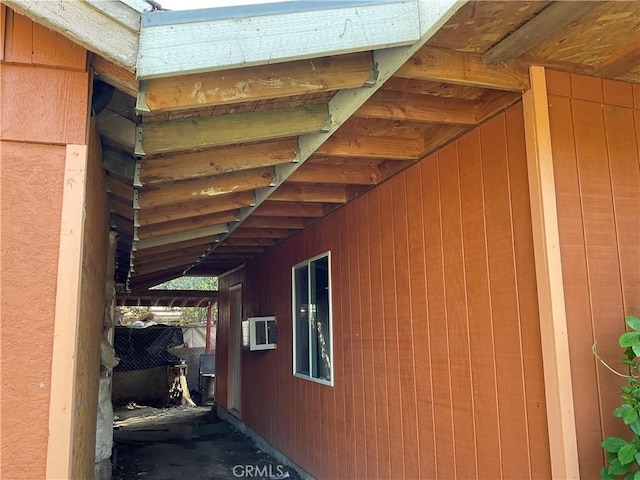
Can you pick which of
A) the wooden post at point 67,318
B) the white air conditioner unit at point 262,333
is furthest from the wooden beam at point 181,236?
the wooden post at point 67,318

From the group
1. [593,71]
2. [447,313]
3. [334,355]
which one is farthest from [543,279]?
[334,355]

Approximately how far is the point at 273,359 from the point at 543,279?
15.5 feet

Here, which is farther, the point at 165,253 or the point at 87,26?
the point at 165,253

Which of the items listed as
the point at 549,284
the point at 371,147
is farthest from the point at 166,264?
the point at 549,284

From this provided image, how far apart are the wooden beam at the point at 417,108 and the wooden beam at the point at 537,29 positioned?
17.7 inches

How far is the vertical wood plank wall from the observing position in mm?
2428

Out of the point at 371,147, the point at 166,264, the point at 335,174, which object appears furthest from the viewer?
the point at 166,264

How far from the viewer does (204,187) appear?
11.1 feet

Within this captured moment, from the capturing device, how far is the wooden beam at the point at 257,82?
78.1 inches

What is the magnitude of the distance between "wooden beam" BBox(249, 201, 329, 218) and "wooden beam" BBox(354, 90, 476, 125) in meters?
1.99

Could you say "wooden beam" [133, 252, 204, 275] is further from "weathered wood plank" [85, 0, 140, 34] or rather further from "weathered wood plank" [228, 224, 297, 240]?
"weathered wood plank" [85, 0, 140, 34]

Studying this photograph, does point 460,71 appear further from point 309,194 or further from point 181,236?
point 181,236

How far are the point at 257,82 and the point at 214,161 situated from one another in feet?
3.13

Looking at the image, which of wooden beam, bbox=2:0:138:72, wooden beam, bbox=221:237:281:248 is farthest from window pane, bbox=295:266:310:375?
wooden beam, bbox=2:0:138:72
